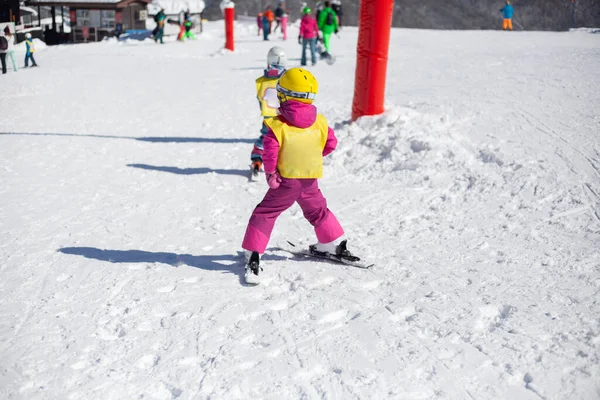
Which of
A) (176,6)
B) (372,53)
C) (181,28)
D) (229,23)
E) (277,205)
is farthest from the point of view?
(176,6)

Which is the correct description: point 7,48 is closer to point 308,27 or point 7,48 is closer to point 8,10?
point 8,10

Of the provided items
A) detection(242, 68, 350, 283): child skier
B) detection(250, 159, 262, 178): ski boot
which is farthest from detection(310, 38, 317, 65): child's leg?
detection(242, 68, 350, 283): child skier

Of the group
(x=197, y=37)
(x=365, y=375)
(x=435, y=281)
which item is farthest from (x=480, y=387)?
(x=197, y=37)

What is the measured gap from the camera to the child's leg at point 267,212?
4316 mm

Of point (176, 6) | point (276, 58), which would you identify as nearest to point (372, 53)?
point (276, 58)

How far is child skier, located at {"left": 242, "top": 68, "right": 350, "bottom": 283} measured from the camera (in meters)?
4.11

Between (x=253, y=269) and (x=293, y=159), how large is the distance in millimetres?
866

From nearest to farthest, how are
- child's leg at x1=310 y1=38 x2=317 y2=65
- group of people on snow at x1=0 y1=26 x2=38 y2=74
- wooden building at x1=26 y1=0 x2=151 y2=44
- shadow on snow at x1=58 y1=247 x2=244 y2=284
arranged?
1. shadow on snow at x1=58 y1=247 x2=244 y2=284
2. child's leg at x1=310 y1=38 x2=317 y2=65
3. group of people on snow at x1=0 y1=26 x2=38 y2=74
4. wooden building at x1=26 y1=0 x2=151 y2=44

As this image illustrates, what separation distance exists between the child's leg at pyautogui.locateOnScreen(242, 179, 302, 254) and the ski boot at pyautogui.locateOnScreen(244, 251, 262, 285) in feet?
0.18

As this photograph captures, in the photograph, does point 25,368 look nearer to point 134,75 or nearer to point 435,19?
point 134,75

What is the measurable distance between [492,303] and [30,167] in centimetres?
632

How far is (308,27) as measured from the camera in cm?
1627

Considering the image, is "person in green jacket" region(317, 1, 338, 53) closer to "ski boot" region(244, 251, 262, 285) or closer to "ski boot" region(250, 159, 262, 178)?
"ski boot" region(250, 159, 262, 178)

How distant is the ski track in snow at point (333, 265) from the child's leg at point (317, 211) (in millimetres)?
284
